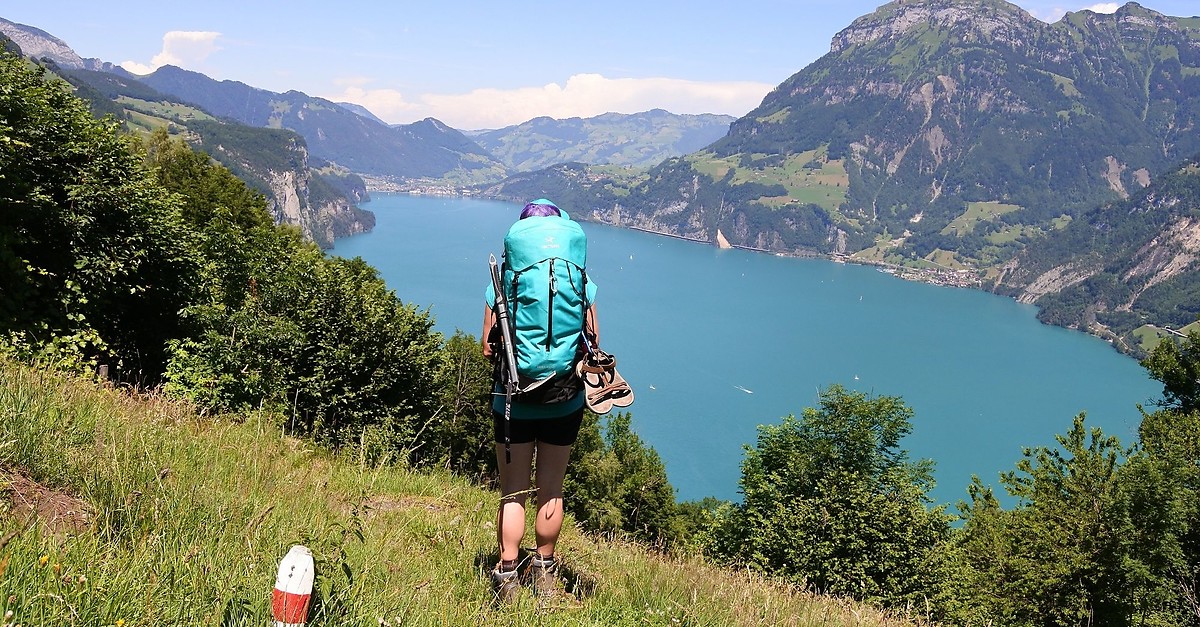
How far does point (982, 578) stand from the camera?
53.3ft

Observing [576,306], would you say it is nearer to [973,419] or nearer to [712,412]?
[712,412]

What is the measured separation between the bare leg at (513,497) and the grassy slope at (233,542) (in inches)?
8.9

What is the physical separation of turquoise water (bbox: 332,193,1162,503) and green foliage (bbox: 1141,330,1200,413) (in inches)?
1161

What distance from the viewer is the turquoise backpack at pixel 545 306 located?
3170 millimetres

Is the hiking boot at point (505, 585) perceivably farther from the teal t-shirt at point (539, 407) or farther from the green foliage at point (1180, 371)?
the green foliage at point (1180, 371)

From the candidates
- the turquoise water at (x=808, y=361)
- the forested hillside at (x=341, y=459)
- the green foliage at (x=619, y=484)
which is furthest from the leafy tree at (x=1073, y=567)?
the turquoise water at (x=808, y=361)

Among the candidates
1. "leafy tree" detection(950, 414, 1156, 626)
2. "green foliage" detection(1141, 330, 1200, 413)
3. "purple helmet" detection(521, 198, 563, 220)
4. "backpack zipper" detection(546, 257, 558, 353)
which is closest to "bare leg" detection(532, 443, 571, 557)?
"backpack zipper" detection(546, 257, 558, 353)

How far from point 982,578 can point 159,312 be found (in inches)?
748

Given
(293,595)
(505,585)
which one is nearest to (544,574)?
(505,585)

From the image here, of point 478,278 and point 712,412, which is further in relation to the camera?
point 478,278

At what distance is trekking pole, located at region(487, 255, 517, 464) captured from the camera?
3150mm

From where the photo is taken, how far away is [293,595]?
5.89 feet

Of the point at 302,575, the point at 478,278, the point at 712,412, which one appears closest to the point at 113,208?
the point at 302,575

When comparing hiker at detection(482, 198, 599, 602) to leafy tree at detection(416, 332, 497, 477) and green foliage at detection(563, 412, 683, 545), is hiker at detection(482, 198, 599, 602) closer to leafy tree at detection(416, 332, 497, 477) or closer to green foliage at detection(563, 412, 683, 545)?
leafy tree at detection(416, 332, 497, 477)
